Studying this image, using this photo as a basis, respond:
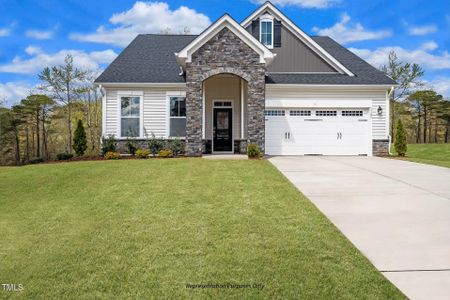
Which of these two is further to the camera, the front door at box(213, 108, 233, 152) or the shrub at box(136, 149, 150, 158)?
the front door at box(213, 108, 233, 152)

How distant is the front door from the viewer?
18.3 metres

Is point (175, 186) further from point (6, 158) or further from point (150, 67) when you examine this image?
point (6, 158)

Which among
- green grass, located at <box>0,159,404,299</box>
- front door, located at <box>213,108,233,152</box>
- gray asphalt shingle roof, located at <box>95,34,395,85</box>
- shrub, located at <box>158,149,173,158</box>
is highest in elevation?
gray asphalt shingle roof, located at <box>95,34,395,85</box>

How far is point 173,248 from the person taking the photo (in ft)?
15.2

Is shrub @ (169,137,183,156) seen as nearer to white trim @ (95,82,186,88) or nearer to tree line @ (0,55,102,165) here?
white trim @ (95,82,186,88)

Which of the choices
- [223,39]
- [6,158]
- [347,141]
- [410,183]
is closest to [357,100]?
[347,141]

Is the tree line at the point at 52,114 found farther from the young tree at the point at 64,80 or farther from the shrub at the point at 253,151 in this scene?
the shrub at the point at 253,151

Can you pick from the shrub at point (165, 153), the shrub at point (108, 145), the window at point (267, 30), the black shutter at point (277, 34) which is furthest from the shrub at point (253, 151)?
the black shutter at point (277, 34)

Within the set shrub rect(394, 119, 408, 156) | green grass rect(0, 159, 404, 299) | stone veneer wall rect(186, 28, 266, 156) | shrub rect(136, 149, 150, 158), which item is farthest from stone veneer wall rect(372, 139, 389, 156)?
shrub rect(136, 149, 150, 158)

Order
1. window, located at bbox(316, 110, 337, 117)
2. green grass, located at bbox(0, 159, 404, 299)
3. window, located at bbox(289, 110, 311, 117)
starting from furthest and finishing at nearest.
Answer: window, located at bbox(316, 110, 337, 117), window, located at bbox(289, 110, 311, 117), green grass, located at bbox(0, 159, 404, 299)

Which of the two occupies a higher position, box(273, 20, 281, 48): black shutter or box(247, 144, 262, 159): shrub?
box(273, 20, 281, 48): black shutter

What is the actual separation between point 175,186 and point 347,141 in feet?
38.2

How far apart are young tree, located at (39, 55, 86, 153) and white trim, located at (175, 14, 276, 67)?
16750 millimetres

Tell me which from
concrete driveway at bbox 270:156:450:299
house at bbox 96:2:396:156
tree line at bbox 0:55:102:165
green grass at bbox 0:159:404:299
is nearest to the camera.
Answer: green grass at bbox 0:159:404:299
